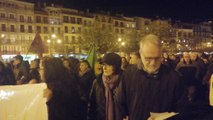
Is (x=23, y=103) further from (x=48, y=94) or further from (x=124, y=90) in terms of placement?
(x=124, y=90)

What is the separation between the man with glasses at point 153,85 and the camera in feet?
13.4

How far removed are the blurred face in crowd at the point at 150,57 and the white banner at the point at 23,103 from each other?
1.43 m

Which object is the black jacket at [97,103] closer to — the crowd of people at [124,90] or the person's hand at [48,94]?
the crowd of people at [124,90]

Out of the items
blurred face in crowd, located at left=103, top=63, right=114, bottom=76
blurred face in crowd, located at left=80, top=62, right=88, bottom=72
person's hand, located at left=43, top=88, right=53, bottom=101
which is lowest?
person's hand, located at left=43, top=88, right=53, bottom=101

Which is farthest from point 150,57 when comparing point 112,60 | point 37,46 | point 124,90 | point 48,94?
point 37,46

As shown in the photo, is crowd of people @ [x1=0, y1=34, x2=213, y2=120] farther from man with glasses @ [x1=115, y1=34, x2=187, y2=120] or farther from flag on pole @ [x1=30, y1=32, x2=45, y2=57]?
flag on pole @ [x1=30, y1=32, x2=45, y2=57]

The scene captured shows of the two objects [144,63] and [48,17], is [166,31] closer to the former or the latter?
[48,17]

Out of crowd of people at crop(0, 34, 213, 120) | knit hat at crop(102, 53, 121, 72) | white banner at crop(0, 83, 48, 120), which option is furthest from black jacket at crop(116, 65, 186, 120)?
white banner at crop(0, 83, 48, 120)

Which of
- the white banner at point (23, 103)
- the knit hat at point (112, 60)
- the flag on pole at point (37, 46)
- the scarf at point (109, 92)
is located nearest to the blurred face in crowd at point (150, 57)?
the knit hat at point (112, 60)

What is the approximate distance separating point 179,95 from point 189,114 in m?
1.39

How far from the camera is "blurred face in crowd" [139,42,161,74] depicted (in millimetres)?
4051

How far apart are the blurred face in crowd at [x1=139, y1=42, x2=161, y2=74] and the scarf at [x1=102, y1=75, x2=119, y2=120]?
1153 millimetres

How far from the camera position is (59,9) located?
9150 centimetres

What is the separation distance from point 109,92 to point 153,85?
1331 millimetres
